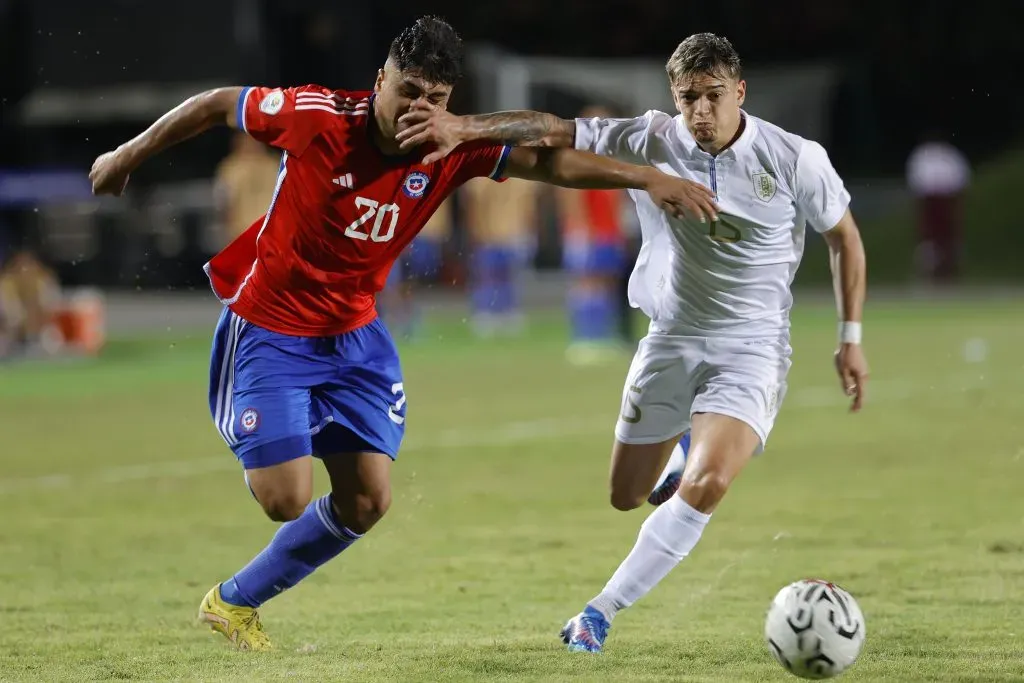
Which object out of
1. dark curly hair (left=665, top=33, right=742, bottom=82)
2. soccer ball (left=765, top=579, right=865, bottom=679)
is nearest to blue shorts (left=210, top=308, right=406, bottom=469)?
dark curly hair (left=665, top=33, right=742, bottom=82)

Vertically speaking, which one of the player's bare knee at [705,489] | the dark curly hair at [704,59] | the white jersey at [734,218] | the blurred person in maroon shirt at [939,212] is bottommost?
the blurred person in maroon shirt at [939,212]

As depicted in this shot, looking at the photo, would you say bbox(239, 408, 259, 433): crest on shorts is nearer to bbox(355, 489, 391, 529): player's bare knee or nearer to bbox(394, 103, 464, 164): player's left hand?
Result: bbox(355, 489, 391, 529): player's bare knee

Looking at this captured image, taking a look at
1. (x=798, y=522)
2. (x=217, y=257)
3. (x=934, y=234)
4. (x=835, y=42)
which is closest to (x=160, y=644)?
(x=217, y=257)

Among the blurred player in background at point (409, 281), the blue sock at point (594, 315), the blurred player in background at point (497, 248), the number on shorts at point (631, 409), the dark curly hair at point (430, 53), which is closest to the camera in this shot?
the dark curly hair at point (430, 53)

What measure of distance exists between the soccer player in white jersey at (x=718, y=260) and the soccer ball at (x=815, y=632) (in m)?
0.58

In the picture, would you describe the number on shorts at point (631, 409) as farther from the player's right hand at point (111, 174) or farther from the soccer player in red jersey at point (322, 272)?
the player's right hand at point (111, 174)

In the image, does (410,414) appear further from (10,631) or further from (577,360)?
(10,631)

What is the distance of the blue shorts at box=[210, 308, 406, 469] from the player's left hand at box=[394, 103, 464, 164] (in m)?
0.81

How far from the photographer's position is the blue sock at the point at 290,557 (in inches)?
241

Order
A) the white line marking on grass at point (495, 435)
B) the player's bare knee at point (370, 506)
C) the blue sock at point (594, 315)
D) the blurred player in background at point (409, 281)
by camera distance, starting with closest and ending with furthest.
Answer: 1. the player's bare knee at point (370, 506)
2. the white line marking on grass at point (495, 435)
3. the blue sock at point (594, 315)
4. the blurred player in background at point (409, 281)

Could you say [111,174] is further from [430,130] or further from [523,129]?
[523,129]

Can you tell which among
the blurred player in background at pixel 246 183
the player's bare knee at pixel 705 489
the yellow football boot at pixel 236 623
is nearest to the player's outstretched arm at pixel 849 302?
the player's bare knee at pixel 705 489

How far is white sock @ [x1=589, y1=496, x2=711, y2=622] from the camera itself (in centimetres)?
578

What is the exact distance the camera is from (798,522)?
8734mm
